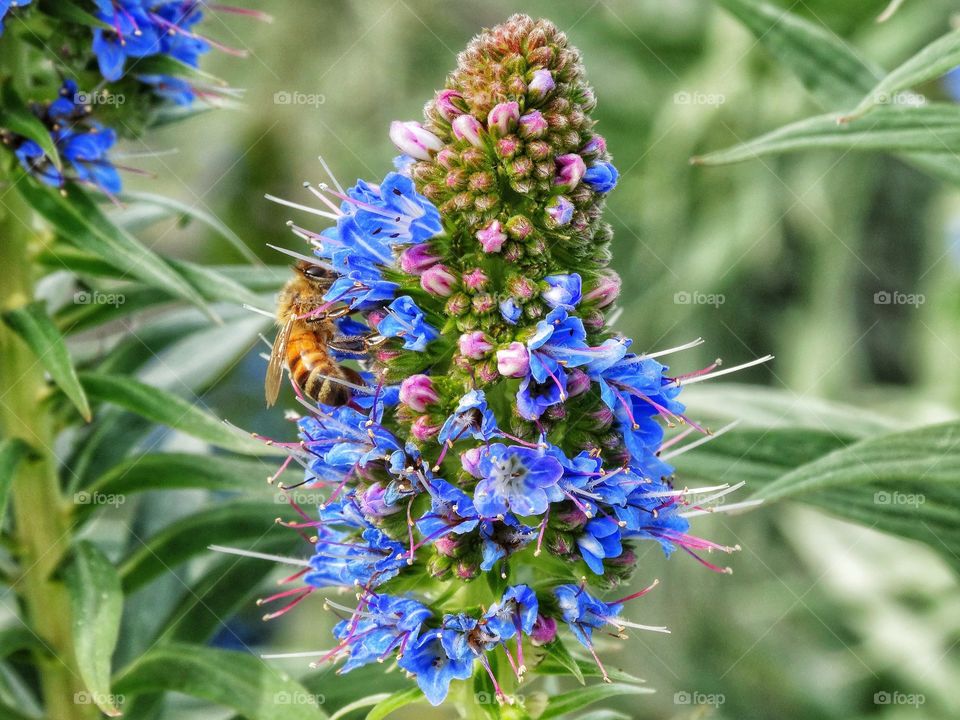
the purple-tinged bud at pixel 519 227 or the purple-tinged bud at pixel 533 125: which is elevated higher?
the purple-tinged bud at pixel 533 125

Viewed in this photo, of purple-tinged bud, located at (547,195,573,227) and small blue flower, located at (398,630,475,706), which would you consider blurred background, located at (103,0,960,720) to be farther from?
purple-tinged bud, located at (547,195,573,227)

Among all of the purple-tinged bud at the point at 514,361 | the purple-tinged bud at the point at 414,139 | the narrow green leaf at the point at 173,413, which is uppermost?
the purple-tinged bud at the point at 414,139

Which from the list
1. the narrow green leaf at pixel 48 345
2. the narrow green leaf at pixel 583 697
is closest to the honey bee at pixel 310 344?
the narrow green leaf at pixel 48 345

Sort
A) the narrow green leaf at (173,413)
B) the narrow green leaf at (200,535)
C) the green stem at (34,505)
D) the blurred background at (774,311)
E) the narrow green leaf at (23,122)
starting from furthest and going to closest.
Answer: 1. the blurred background at (774,311)
2. the narrow green leaf at (200,535)
3. the green stem at (34,505)
4. the narrow green leaf at (173,413)
5. the narrow green leaf at (23,122)

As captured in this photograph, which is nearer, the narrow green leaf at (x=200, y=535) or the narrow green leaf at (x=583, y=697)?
the narrow green leaf at (x=583, y=697)

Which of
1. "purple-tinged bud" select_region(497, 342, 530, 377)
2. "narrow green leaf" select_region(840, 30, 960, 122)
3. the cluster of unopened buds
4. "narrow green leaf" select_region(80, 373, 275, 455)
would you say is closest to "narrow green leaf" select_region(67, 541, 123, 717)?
"narrow green leaf" select_region(80, 373, 275, 455)

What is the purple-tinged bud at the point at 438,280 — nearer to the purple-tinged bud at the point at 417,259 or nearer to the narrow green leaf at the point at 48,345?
the purple-tinged bud at the point at 417,259
